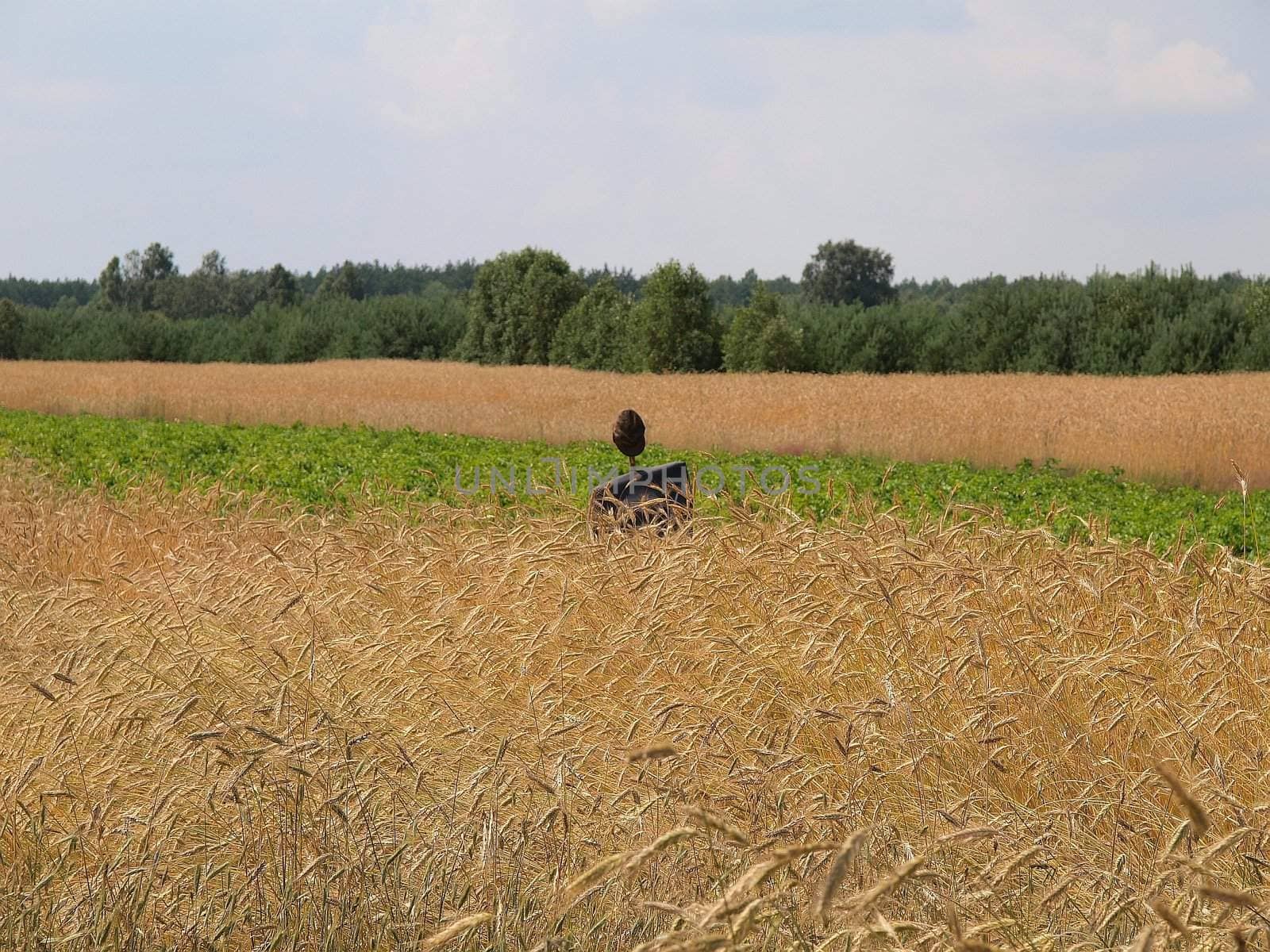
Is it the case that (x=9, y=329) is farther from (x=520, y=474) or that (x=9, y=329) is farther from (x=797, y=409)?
(x=520, y=474)

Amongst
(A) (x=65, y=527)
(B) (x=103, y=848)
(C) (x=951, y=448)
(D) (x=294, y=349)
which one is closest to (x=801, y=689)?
(B) (x=103, y=848)

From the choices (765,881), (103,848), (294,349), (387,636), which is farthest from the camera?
(294,349)

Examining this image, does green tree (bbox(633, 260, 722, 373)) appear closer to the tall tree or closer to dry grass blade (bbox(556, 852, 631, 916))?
the tall tree

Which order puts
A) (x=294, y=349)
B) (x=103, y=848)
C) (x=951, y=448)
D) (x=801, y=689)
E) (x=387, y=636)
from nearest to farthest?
(x=103, y=848) < (x=801, y=689) < (x=387, y=636) < (x=951, y=448) < (x=294, y=349)

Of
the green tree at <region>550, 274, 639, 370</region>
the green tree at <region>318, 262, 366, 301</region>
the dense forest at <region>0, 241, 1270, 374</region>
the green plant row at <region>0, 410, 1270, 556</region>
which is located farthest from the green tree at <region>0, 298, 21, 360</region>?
the green plant row at <region>0, 410, 1270, 556</region>

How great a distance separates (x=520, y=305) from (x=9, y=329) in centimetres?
2598

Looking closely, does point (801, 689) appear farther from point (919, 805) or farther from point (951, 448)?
point (951, 448)

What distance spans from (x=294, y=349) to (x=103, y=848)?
5491 cm

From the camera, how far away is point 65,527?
7.36m

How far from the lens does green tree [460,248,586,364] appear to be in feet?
164

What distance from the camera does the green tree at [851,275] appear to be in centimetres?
8300

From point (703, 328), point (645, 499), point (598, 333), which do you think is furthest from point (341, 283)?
point (645, 499)

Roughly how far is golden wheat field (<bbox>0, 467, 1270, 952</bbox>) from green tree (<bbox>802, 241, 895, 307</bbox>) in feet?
259

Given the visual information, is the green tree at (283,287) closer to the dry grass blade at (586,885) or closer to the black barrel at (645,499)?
the black barrel at (645,499)
